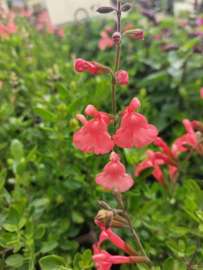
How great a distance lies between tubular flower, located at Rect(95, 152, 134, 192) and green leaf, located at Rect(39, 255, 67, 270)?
7.1 inches

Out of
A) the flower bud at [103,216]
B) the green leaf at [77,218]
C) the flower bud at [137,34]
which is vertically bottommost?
the green leaf at [77,218]

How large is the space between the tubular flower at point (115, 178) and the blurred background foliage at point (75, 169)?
0.28 feet

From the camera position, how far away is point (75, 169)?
658 mm

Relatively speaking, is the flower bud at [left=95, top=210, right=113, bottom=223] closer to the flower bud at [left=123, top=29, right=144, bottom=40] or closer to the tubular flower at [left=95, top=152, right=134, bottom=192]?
the tubular flower at [left=95, top=152, right=134, bottom=192]

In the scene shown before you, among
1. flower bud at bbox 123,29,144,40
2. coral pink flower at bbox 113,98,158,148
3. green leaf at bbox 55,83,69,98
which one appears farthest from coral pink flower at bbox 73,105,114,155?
green leaf at bbox 55,83,69,98

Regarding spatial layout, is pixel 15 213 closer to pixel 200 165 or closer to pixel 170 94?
pixel 200 165

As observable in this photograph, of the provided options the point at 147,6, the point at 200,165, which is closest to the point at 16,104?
the point at 200,165

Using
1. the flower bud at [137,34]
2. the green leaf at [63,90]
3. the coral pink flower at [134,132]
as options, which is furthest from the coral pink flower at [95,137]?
the green leaf at [63,90]

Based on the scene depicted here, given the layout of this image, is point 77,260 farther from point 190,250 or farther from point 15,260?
point 190,250

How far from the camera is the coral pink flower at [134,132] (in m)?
0.36

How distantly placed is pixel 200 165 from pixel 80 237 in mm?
747

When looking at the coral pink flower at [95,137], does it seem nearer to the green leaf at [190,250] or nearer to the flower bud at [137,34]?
the flower bud at [137,34]

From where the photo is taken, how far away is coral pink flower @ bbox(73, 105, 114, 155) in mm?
365

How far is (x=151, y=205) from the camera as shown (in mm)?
601
